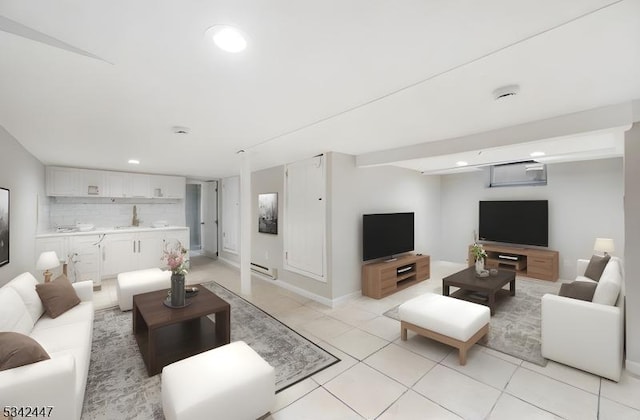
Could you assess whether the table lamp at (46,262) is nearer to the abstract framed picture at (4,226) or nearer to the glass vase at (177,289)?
the abstract framed picture at (4,226)

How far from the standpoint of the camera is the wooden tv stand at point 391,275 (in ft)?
13.7

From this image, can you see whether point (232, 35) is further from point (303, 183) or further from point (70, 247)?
point (70, 247)

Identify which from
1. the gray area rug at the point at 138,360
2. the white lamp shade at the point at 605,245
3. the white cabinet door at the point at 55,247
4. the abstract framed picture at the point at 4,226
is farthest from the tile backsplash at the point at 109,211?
the white lamp shade at the point at 605,245

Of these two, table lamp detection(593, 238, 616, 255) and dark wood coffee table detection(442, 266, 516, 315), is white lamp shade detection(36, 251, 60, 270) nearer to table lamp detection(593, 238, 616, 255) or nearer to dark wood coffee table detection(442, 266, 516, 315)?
dark wood coffee table detection(442, 266, 516, 315)

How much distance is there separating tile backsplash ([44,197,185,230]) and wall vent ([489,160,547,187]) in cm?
765

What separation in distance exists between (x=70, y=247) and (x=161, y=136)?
350cm

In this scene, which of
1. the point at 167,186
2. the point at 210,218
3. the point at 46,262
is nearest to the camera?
the point at 46,262

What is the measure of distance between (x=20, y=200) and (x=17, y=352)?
3047 mm

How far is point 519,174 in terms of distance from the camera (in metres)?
5.57

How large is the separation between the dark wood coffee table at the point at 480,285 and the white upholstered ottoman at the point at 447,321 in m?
0.76

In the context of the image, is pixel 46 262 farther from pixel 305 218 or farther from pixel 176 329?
pixel 305 218

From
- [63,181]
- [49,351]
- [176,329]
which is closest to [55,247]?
[63,181]

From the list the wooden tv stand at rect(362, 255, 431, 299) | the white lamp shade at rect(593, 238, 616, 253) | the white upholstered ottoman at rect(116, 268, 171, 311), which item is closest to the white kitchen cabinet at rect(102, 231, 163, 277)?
the white upholstered ottoman at rect(116, 268, 171, 311)

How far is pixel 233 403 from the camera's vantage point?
1.60 m
